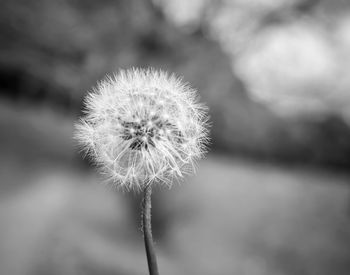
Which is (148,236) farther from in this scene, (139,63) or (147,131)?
(139,63)

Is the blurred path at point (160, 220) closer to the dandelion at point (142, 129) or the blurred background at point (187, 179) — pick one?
the blurred background at point (187, 179)

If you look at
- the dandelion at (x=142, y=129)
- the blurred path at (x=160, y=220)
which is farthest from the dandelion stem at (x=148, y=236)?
the blurred path at (x=160, y=220)

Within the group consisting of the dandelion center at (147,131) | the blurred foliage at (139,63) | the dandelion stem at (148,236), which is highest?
the blurred foliage at (139,63)

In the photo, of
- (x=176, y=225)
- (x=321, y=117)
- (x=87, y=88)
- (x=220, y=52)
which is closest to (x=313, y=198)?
(x=321, y=117)

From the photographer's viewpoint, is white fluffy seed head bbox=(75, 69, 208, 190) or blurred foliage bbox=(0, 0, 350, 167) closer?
white fluffy seed head bbox=(75, 69, 208, 190)

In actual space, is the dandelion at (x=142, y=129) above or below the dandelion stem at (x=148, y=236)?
above

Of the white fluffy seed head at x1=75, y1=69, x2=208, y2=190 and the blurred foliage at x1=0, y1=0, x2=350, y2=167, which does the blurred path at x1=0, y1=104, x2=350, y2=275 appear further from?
the white fluffy seed head at x1=75, y1=69, x2=208, y2=190

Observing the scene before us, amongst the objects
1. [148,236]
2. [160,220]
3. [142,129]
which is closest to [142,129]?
[142,129]

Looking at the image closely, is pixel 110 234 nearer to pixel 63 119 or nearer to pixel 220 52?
pixel 63 119

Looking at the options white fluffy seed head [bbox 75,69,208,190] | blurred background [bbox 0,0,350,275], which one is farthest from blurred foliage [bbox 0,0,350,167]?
white fluffy seed head [bbox 75,69,208,190]
